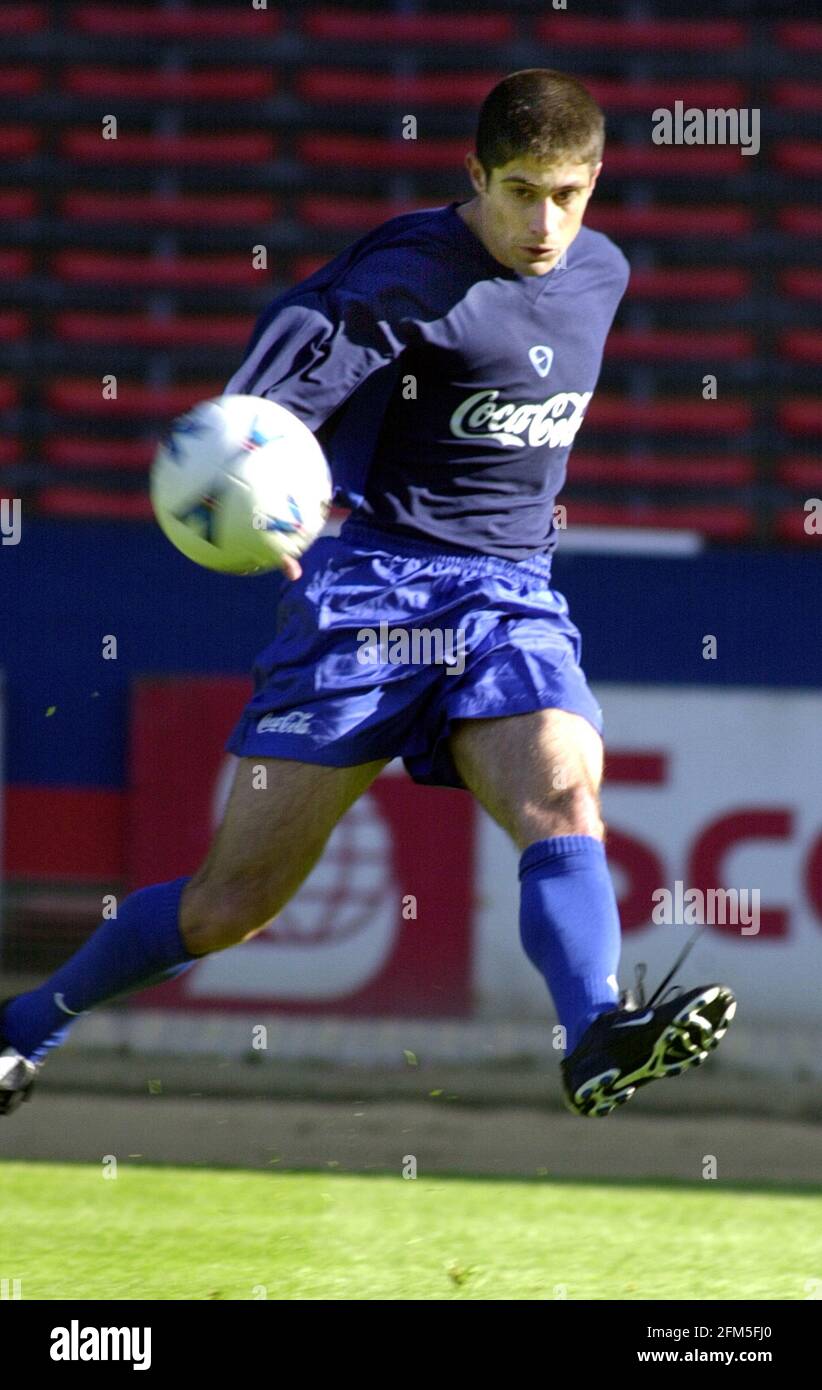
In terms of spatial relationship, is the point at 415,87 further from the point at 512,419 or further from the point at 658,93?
the point at 512,419

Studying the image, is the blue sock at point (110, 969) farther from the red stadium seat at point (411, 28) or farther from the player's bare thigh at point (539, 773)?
the red stadium seat at point (411, 28)

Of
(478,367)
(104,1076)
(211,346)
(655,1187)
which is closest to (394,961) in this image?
(104,1076)

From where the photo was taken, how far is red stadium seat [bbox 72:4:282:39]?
7031 millimetres

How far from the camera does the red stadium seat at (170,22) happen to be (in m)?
7.03

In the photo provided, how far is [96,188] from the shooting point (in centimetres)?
705

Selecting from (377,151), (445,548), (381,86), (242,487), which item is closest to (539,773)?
(445,548)

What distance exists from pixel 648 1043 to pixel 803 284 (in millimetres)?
4735

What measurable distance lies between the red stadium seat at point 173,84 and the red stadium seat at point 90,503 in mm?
1359

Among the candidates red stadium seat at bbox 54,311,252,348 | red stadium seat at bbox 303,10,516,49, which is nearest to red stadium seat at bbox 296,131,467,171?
red stadium seat at bbox 303,10,516,49

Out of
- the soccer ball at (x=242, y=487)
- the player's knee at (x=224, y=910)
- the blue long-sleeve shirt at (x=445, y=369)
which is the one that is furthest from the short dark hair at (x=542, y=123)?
the player's knee at (x=224, y=910)

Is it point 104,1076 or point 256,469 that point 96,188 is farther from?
point 256,469

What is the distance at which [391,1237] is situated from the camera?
3762 millimetres

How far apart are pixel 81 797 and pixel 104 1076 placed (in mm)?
826

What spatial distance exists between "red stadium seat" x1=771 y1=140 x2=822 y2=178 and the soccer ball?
172 inches
